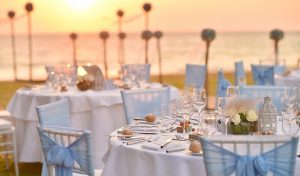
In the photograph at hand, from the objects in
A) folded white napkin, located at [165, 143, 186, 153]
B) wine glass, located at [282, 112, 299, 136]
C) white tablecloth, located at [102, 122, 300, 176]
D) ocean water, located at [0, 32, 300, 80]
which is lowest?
white tablecloth, located at [102, 122, 300, 176]

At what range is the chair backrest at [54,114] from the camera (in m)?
4.23

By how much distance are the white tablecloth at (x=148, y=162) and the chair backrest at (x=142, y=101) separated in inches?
54.0

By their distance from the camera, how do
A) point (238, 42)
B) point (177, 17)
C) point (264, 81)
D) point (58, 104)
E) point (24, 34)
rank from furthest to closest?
point (238, 42)
point (24, 34)
point (177, 17)
point (264, 81)
point (58, 104)

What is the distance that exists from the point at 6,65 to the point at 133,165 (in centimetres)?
2841

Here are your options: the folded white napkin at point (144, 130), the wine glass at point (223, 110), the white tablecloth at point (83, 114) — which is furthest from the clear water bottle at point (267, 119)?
the white tablecloth at point (83, 114)

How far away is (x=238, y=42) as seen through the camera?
46.9 m

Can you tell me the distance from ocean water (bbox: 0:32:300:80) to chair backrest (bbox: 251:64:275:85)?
57.9ft

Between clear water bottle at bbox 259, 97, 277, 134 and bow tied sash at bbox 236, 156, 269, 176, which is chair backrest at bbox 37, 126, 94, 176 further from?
clear water bottle at bbox 259, 97, 277, 134

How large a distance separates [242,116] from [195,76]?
4221 millimetres

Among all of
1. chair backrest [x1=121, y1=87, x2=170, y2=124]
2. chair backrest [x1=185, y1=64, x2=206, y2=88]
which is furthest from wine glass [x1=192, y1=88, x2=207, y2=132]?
chair backrest [x1=185, y1=64, x2=206, y2=88]

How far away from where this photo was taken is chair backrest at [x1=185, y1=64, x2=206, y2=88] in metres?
7.90

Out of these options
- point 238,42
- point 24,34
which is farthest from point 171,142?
point 238,42

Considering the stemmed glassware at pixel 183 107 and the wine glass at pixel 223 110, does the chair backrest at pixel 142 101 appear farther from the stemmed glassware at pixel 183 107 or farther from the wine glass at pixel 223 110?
the wine glass at pixel 223 110

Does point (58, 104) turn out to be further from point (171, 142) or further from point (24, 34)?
point (24, 34)
